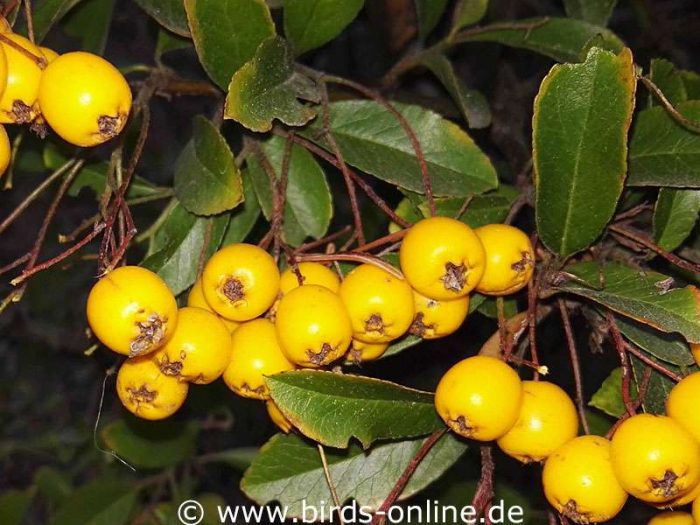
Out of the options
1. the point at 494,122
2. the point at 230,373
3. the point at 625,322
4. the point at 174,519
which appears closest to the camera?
the point at 230,373

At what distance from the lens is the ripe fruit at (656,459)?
105cm

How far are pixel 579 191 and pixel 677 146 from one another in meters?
0.18

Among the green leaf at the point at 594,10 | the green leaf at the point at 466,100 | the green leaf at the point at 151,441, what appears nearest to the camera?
the green leaf at the point at 466,100

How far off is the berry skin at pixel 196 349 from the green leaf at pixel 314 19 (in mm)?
541

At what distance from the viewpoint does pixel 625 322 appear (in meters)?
1.28

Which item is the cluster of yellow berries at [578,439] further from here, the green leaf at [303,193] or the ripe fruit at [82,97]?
the ripe fruit at [82,97]

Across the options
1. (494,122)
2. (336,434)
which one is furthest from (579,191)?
(494,122)

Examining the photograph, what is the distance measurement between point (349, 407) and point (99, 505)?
1.23 metres

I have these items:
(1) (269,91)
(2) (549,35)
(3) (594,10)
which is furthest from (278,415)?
(3) (594,10)

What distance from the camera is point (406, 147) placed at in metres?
1.42

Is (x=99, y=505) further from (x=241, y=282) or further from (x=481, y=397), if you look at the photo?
(x=481, y=397)

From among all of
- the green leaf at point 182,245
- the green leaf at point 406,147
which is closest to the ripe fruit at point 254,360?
the green leaf at point 182,245

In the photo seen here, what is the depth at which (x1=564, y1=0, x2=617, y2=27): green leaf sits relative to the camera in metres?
1.80

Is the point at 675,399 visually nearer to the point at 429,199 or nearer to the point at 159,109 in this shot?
the point at 429,199
